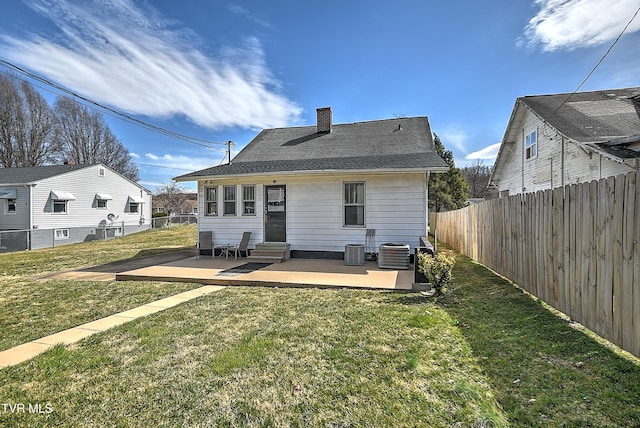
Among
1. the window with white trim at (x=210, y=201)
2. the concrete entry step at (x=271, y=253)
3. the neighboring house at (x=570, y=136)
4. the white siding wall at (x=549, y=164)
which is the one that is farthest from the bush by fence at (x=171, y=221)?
the neighboring house at (x=570, y=136)

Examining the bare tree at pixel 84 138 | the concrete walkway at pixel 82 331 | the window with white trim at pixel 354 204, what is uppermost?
the bare tree at pixel 84 138

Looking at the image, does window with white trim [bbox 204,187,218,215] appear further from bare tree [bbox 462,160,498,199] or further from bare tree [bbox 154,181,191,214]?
bare tree [bbox 462,160,498,199]

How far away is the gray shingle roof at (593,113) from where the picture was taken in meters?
9.87

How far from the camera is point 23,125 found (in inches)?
1121

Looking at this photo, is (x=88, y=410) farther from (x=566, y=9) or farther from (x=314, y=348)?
(x=566, y=9)

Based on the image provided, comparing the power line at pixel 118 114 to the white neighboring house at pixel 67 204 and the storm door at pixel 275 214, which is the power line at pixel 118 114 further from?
the white neighboring house at pixel 67 204

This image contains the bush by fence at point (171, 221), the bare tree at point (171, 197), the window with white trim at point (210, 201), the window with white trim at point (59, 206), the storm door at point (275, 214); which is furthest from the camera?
the bare tree at point (171, 197)

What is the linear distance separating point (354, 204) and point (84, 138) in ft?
118

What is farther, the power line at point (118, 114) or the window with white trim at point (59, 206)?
the window with white trim at point (59, 206)

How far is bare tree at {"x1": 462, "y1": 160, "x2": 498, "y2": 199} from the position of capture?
4371 centimetres

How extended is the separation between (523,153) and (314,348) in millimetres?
14707

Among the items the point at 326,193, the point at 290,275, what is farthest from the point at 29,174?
the point at 290,275

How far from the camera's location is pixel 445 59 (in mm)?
11680

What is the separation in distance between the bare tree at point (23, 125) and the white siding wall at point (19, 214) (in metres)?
13.1
